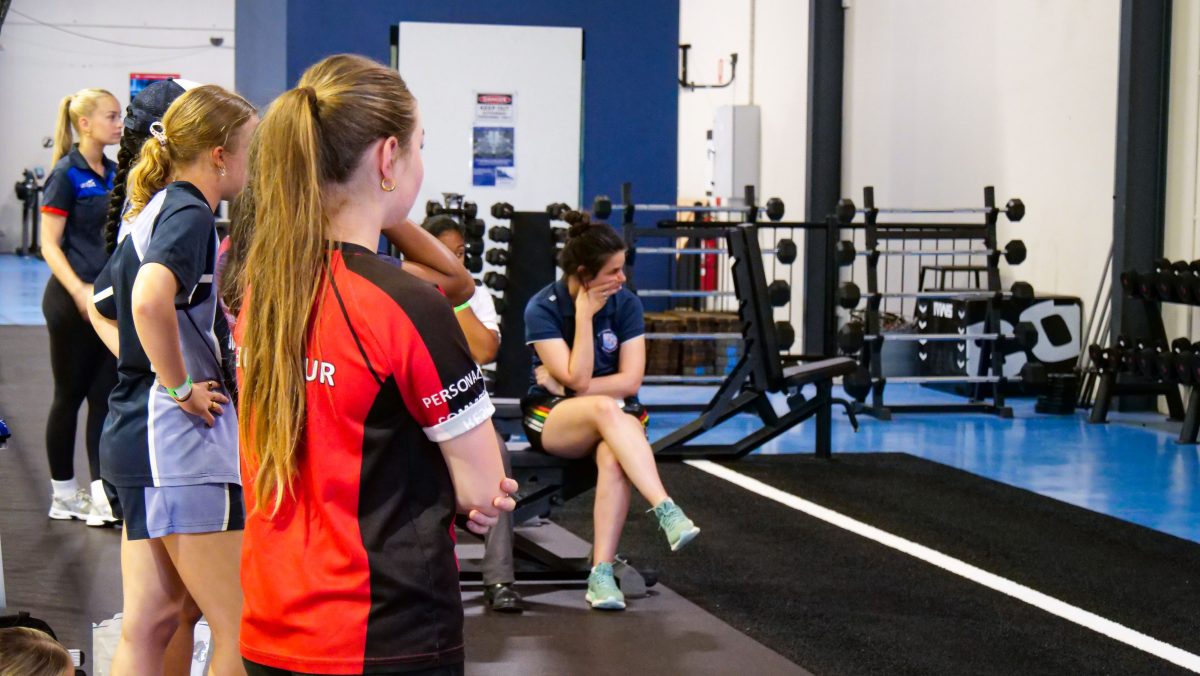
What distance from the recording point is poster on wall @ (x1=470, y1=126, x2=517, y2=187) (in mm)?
8094

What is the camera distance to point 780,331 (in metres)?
7.04

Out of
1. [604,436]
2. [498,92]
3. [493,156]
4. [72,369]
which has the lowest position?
[604,436]

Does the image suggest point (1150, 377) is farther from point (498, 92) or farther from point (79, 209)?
point (79, 209)

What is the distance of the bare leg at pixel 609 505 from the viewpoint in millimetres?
3723

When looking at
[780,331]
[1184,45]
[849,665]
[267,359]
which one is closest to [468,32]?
[780,331]

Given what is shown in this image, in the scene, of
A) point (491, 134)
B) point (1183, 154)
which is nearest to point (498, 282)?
point (491, 134)

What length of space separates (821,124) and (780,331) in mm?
3576

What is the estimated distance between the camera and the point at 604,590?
366 cm

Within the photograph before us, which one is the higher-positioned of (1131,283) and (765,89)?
(765,89)

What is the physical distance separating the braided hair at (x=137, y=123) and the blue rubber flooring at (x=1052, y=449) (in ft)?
12.3

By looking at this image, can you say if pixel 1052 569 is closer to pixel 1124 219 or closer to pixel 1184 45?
pixel 1124 219

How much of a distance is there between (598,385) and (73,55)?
17.0m

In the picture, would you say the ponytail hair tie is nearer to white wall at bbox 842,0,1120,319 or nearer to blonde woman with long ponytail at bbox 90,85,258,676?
blonde woman with long ponytail at bbox 90,85,258,676

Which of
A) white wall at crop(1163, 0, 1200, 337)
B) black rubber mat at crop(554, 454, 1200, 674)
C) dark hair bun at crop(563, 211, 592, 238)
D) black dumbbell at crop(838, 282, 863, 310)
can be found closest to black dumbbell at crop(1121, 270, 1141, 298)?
white wall at crop(1163, 0, 1200, 337)
